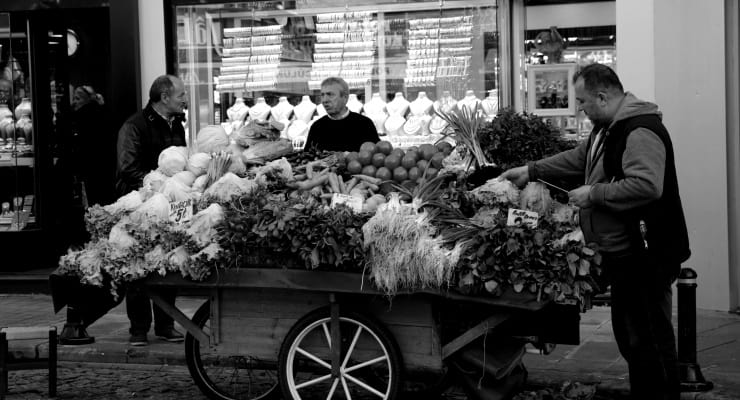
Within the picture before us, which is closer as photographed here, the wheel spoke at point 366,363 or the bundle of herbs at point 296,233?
the bundle of herbs at point 296,233

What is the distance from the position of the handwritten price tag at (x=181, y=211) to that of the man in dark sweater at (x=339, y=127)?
2.32 meters

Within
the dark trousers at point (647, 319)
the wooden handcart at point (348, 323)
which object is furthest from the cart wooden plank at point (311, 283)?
the dark trousers at point (647, 319)

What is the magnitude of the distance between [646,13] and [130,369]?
5418 mm

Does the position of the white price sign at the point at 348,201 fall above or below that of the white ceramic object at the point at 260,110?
below

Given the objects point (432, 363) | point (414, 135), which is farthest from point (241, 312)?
point (414, 135)

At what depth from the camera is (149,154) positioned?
Answer: 8.09 m

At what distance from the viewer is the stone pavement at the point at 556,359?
269 inches

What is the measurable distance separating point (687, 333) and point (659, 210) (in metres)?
1.37

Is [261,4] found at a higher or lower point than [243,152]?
higher

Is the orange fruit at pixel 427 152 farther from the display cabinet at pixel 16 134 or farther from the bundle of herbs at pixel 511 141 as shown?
the display cabinet at pixel 16 134

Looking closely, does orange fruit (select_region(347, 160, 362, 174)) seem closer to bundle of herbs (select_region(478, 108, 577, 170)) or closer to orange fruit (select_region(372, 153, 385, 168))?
orange fruit (select_region(372, 153, 385, 168))

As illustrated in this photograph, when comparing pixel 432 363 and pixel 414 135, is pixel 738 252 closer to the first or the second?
pixel 414 135

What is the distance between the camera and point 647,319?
5.54 metres

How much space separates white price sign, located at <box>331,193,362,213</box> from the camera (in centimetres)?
588
